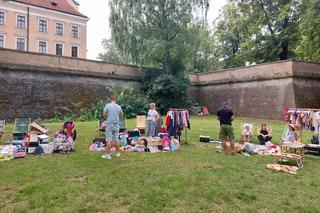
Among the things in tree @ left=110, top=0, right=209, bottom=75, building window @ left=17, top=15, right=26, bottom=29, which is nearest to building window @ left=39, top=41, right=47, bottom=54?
building window @ left=17, top=15, right=26, bottom=29

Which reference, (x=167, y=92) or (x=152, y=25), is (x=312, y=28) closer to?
(x=167, y=92)

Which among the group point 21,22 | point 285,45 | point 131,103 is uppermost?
point 21,22

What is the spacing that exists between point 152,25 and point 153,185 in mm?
17926

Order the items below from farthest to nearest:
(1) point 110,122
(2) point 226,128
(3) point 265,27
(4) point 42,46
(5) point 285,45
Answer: (4) point 42,46
(3) point 265,27
(5) point 285,45
(2) point 226,128
(1) point 110,122

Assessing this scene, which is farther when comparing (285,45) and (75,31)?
(75,31)

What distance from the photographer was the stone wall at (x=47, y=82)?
16328 mm

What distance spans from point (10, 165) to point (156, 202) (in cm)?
396

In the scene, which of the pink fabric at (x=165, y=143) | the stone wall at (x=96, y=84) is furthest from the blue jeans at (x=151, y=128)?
the stone wall at (x=96, y=84)

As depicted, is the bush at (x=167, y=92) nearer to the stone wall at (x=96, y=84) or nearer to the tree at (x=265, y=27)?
the stone wall at (x=96, y=84)

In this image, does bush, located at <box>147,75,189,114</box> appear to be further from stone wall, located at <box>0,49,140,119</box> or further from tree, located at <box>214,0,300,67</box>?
tree, located at <box>214,0,300,67</box>

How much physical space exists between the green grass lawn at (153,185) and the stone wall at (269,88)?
11.8m

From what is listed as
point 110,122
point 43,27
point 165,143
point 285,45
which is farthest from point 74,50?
point 110,122

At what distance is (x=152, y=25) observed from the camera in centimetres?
2127

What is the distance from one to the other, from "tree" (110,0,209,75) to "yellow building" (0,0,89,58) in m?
13.7
